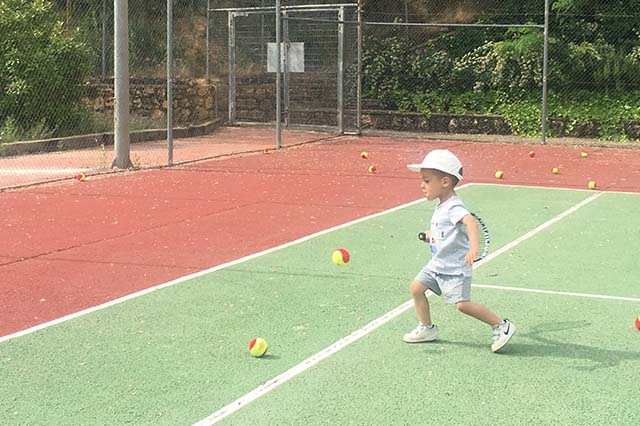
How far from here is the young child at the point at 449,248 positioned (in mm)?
5980

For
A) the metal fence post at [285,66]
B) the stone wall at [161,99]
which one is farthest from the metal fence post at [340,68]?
the stone wall at [161,99]

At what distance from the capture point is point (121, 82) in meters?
15.4

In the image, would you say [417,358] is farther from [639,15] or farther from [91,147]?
[639,15]

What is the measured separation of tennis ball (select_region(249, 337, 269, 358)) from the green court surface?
0.06 metres

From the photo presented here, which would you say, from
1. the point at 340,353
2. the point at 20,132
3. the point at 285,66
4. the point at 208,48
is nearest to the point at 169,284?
Result: the point at 340,353

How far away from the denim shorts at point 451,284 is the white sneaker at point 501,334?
0.78ft

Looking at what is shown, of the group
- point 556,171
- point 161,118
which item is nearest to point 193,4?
point 161,118

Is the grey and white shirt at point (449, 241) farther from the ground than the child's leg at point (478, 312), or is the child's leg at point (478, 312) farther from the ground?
the grey and white shirt at point (449, 241)

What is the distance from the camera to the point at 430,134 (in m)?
24.1

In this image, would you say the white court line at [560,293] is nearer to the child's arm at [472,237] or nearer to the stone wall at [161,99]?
the child's arm at [472,237]

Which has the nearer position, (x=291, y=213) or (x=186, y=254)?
(x=186, y=254)

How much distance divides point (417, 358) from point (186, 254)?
3.66m

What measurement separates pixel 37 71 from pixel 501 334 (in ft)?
46.5

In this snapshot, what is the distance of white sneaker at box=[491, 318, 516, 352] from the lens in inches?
234
